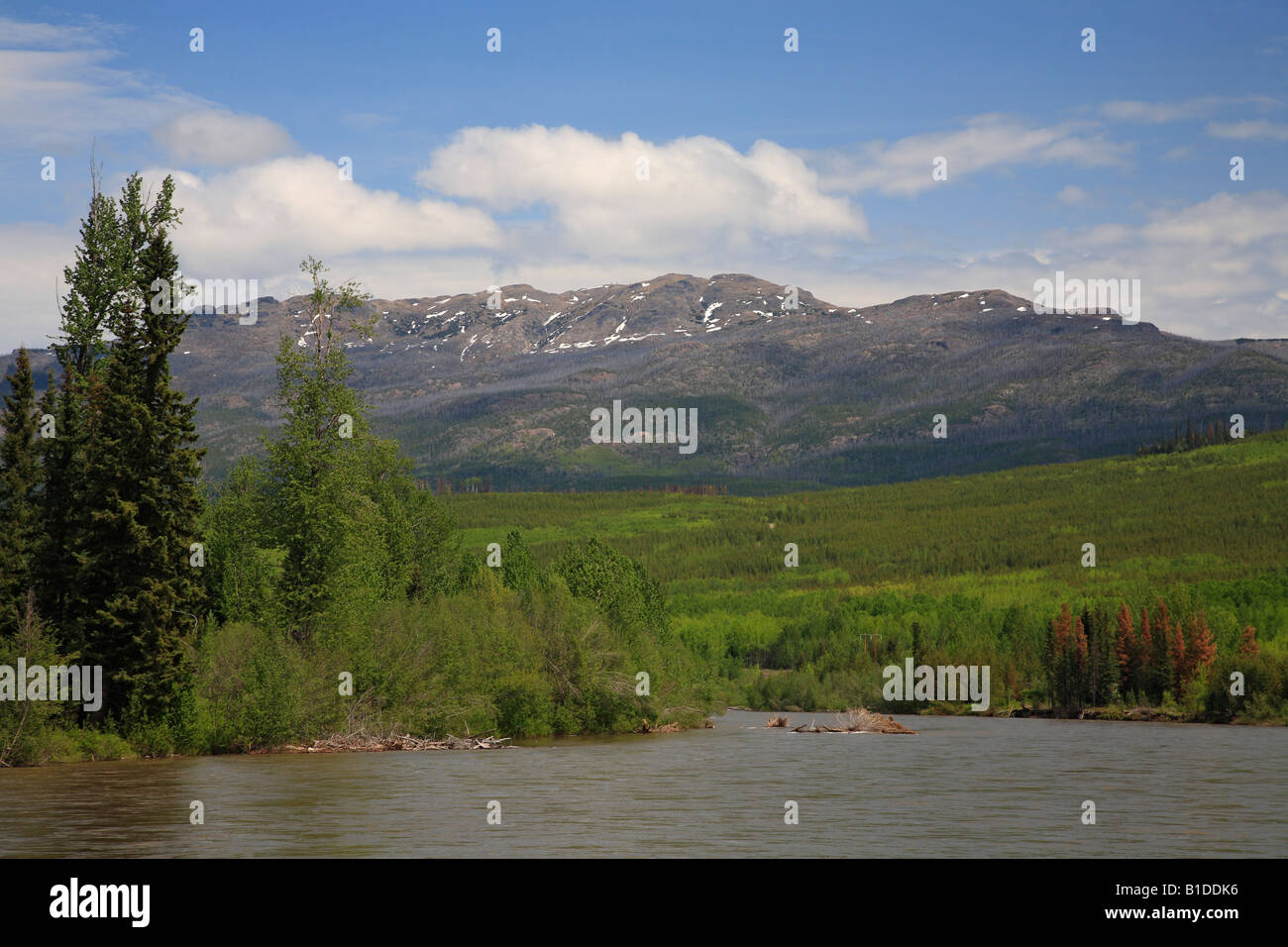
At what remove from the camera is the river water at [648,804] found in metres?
41.2

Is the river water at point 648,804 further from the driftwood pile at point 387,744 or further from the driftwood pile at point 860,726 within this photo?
the driftwood pile at point 860,726

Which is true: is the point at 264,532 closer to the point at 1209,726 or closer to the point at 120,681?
the point at 120,681

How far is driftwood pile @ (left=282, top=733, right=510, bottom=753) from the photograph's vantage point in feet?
244

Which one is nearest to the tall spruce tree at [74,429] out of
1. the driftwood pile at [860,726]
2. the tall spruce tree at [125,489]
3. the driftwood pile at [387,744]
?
the tall spruce tree at [125,489]

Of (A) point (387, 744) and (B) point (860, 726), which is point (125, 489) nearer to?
(A) point (387, 744)

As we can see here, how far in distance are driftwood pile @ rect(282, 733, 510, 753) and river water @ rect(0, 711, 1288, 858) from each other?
1.90m

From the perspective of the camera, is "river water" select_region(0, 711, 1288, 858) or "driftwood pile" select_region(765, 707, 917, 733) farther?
"driftwood pile" select_region(765, 707, 917, 733)

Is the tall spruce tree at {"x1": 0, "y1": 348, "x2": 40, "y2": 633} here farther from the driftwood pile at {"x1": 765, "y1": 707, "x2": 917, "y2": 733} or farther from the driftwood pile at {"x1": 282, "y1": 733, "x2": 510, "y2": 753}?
the driftwood pile at {"x1": 765, "y1": 707, "x2": 917, "y2": 733}

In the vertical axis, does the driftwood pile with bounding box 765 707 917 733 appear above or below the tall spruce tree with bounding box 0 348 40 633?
below

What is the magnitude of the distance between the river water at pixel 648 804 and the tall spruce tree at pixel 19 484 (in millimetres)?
10973

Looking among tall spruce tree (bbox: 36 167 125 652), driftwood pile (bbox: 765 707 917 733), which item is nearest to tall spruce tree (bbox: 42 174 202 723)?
tall spruce tree (bbox: 36 167 125 652)

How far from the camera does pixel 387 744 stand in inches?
3044
